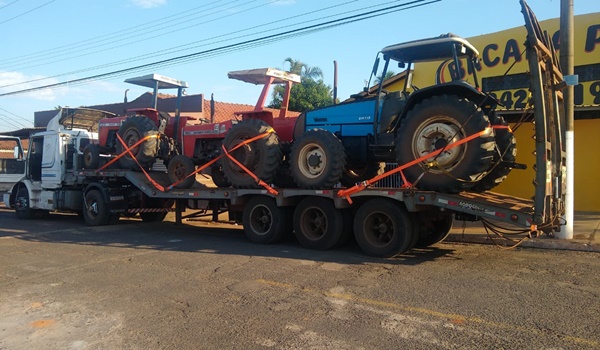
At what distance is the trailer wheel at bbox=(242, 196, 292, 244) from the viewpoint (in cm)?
977

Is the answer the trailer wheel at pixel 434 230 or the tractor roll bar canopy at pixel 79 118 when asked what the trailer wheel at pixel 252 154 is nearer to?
the trailer wheel at pixel 434 230

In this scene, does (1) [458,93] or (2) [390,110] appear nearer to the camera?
(1) [458,93]

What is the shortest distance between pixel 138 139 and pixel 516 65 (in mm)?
11265

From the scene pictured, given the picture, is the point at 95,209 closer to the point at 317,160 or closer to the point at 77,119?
the point at 77,119

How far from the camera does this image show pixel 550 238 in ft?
33.4

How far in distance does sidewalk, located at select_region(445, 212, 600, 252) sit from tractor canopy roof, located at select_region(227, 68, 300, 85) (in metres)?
5.17

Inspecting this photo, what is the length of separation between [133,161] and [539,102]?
371 inches

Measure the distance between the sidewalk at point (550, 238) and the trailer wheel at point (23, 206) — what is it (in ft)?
41.8

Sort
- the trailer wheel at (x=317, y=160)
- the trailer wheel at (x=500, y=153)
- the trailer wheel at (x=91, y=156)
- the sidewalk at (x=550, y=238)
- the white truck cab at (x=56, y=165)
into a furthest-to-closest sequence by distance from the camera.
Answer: the white truck cab at (x=56, y=165) → the trailer wheel at (x=91, y=156) → the sidewalk at (x=550, y=238) → the trailer wheel at (x=317, y=160) → the trailer wheel at (x=500, y=153)

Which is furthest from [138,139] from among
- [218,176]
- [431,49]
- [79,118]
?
[431,49]

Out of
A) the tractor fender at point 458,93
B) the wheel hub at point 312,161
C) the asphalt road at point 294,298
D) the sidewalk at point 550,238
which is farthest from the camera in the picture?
the sidewalk at point 550,238

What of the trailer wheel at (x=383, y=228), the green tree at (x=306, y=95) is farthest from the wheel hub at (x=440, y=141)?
the green tree at (x=306, y=95)

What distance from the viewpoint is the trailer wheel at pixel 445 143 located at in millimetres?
7328

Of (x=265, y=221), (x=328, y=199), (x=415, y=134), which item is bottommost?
(x=265, y=221)
